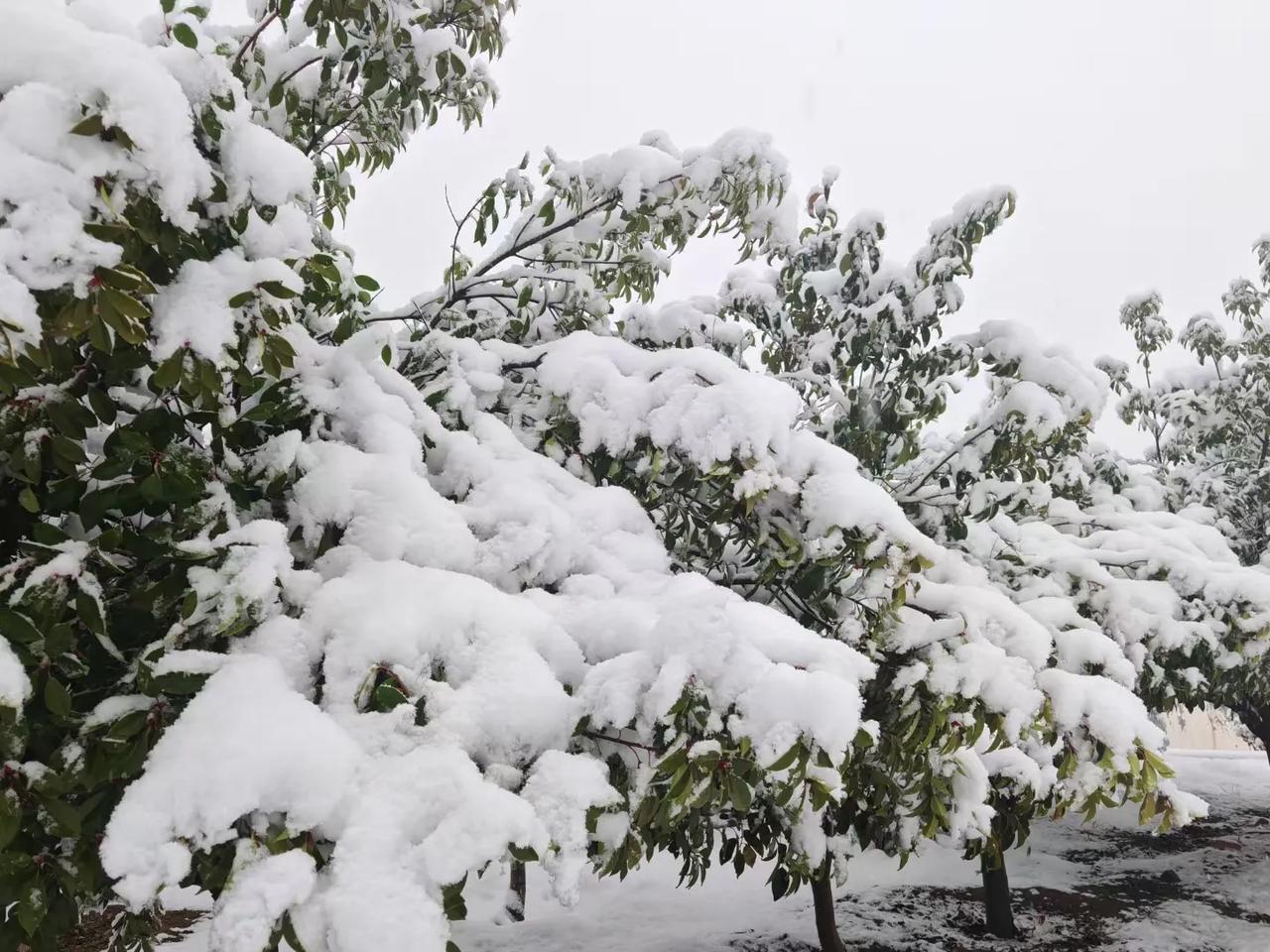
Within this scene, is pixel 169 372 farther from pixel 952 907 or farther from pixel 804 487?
pixel 952 907

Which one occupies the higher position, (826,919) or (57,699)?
(57,699)

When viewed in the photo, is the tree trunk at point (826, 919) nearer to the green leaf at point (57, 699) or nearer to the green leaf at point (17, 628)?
the green leaf at point (57, 699)

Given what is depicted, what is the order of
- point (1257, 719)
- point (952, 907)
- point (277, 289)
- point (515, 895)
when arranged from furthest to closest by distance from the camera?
1. point (1257, 719)
2. point (952, 907)
3. point (515, 895)
4. point (277, 289)

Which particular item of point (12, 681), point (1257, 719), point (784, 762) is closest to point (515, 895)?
point (784, 762)

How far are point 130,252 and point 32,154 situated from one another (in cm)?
24

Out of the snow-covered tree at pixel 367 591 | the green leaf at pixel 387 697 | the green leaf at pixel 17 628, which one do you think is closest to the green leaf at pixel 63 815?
the snow-covered tree at pixel 367 591

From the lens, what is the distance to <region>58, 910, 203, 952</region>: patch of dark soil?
5.55m

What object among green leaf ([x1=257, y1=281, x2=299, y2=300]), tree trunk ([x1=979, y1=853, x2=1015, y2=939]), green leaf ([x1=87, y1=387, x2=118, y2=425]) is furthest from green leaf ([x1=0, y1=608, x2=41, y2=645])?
tree trunk ([x1=979, y1=853, x2=1015, y2=939])

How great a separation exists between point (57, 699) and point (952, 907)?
6874 millimetres

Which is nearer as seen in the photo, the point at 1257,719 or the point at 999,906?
the point at 999,906

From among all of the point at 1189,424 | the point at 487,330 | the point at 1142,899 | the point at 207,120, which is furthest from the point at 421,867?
the point at 1189,424

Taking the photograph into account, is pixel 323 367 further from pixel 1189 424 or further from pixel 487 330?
pixel 1189 424

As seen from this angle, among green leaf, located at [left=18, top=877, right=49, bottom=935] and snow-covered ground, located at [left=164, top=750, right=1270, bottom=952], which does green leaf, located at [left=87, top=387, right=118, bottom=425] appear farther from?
snow-covered ground, located at [left=164, top=750, right=1270, bottom=952]

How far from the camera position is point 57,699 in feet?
4.36
